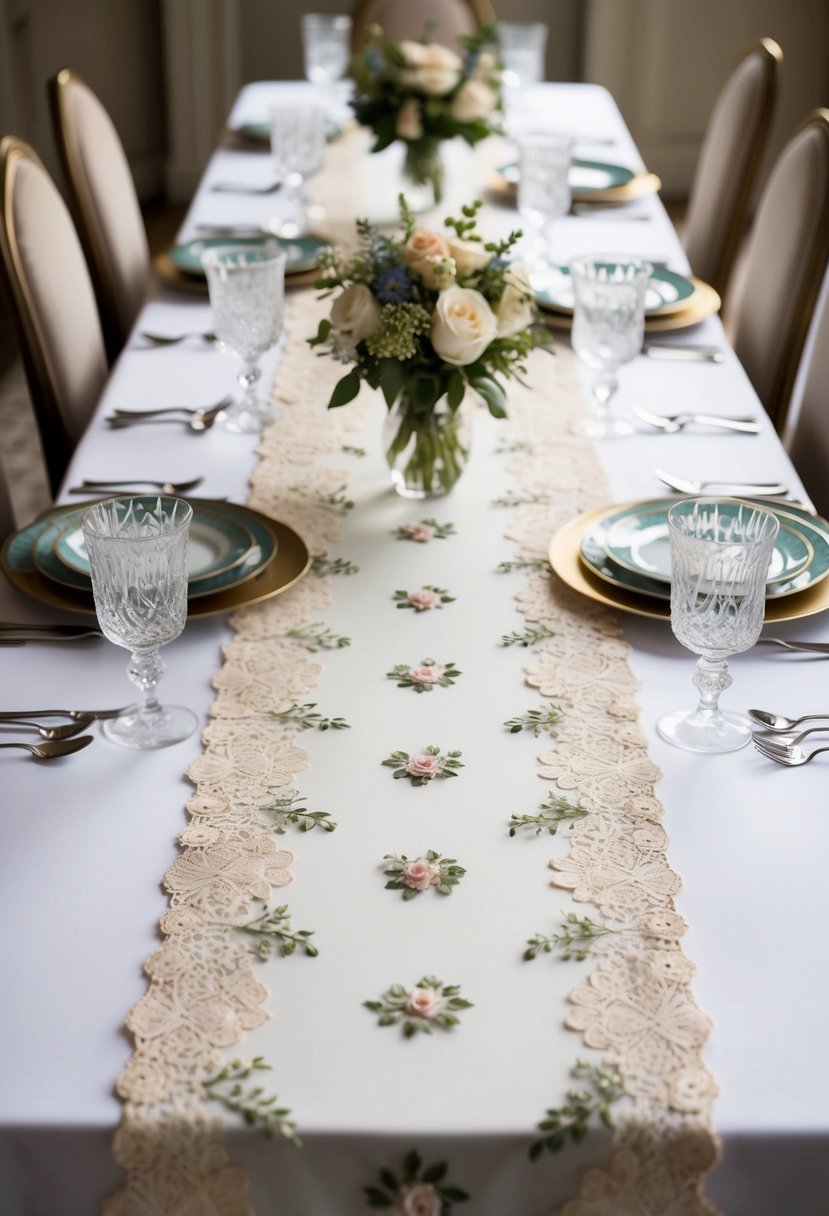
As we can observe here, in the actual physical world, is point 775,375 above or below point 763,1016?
below

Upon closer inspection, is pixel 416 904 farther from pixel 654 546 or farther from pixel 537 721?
pixel 654 546

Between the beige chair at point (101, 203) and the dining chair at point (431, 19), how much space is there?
123 cm

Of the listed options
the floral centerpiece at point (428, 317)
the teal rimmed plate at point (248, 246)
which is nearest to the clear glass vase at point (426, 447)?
the floral centerpiece at point (428, 317)

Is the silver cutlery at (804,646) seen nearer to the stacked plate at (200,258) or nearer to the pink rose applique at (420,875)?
the pink rose applique at (420,875)

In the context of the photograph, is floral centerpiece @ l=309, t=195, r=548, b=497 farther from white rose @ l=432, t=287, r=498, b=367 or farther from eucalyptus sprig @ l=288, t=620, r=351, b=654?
eucalyptus sprig @ l=288, t=620, r=351, b=654

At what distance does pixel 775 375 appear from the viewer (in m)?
2.31

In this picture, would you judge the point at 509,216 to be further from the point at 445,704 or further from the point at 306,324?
the point at 445,704

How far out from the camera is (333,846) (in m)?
1.04

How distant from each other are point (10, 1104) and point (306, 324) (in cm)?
155

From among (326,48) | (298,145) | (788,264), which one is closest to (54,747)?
(788,264)

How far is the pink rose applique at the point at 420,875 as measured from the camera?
A: 0.99 m

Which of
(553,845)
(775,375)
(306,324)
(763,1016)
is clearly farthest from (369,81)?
(763,1016)

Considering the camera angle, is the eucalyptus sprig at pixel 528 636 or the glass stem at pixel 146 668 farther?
the eucalyptus sprig at pixel 528 636

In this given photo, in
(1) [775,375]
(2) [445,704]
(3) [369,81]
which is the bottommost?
(1) [775,375]
